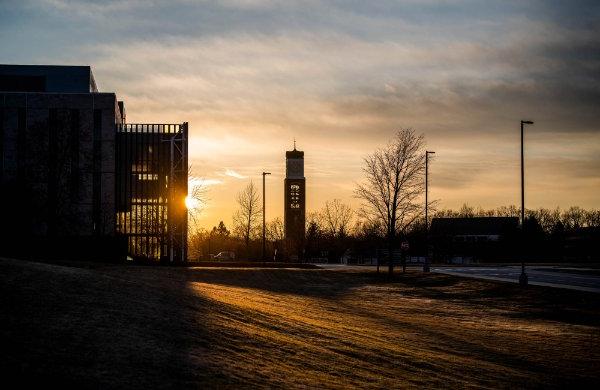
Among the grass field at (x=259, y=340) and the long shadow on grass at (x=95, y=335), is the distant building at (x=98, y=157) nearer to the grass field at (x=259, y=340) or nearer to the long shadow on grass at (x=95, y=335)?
the grass field at (x=259, y=340)

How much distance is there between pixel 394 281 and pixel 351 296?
1050 cm

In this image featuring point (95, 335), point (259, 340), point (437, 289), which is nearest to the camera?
point (95, 335)

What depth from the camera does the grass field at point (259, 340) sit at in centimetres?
1105

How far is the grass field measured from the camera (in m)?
11.0

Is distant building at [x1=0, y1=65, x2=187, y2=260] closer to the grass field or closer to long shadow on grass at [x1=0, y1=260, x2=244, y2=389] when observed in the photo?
the grass field

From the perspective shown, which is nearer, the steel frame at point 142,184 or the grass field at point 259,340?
the grass field at point 259,340

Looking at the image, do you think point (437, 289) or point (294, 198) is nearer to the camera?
point (437, 289)

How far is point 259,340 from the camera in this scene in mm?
14766

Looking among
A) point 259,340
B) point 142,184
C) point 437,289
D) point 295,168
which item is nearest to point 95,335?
point 259,340

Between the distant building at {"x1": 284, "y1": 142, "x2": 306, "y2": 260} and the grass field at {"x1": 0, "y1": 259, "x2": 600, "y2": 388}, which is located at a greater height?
the distant building at {"x1": 284, "y1": 142, "x2": 306, "y2": 260}

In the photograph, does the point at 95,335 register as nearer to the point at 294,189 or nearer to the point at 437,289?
the point at 437,289

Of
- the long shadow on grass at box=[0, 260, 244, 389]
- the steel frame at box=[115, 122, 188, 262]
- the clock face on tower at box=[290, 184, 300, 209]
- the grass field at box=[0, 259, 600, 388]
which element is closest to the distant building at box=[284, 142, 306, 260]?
the clock face on tower at box=[290, 184, 300, 209]

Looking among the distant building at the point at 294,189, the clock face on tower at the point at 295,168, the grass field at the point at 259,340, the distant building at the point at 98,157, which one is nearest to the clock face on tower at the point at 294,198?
the distant building at the point at 294,189

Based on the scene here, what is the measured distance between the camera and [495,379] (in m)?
13.7
